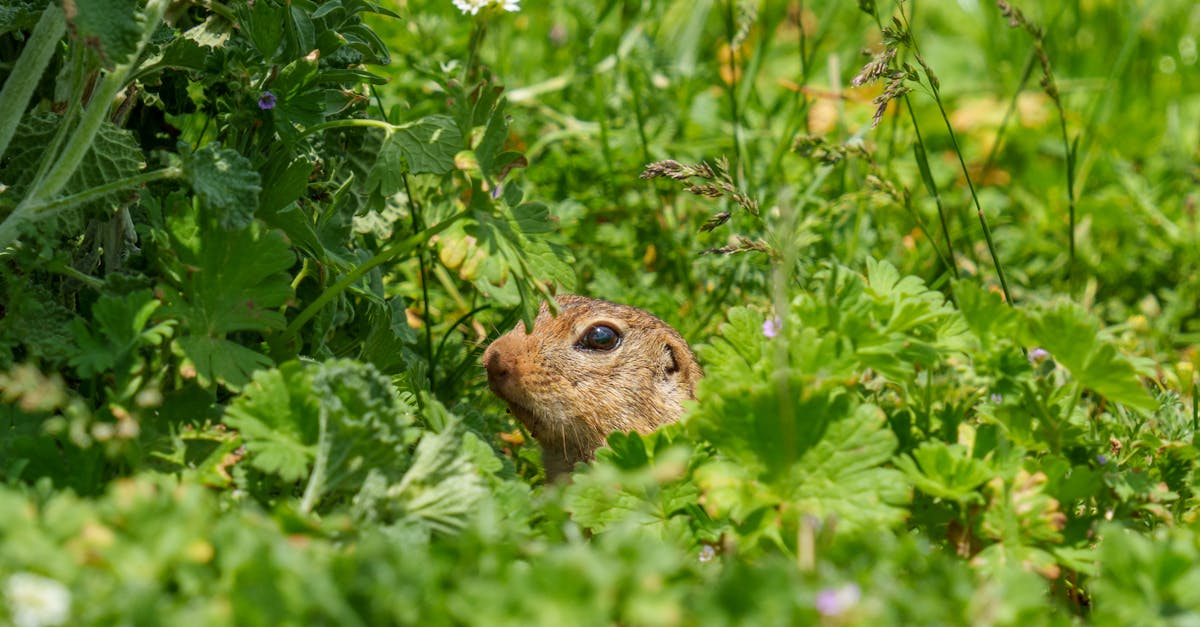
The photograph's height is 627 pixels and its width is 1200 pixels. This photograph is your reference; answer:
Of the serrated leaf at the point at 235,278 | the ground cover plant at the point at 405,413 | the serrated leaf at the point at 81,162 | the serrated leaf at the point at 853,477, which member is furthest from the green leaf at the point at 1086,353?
the serrated leaf at the point at 81,162

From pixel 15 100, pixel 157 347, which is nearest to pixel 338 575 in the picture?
pixel 157 347

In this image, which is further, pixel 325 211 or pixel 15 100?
pixel 325 211

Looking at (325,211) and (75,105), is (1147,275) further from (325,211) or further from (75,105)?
(75,105)

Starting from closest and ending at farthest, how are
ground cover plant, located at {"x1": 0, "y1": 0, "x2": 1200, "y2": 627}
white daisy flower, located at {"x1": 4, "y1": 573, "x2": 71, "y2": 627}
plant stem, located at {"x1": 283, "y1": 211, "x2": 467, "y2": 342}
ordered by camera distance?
white daisy flower, located at {"x1": 4, "y1": 573, "x2": 71, "y2": 627}, ground cover plant, located at {"x1": 0, "y1": 0, "x2": 1200, "y2": 627}, plant stem, located at {"x1": 283, "y1": 211, "x2": 467, "y2": 342}

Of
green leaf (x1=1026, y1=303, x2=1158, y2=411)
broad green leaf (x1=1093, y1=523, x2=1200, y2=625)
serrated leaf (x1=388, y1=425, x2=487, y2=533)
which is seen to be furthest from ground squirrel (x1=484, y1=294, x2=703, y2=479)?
broad green leaf (x1=1093, y1=523, x2=1200, y2=625)

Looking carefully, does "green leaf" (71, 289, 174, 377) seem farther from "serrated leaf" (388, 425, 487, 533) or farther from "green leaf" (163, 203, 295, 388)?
"serrated leaf" (388, 425, 487, 533)

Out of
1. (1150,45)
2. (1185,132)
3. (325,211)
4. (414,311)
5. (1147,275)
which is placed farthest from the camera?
(1150,45)
